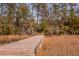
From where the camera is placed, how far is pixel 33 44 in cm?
292

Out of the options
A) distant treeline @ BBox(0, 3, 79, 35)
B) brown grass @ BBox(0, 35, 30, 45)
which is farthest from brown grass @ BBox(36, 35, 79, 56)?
brown grass @ BBox(0, 35, 30, 45)

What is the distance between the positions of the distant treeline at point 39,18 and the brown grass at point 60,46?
39mm

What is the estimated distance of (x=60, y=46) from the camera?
293cm

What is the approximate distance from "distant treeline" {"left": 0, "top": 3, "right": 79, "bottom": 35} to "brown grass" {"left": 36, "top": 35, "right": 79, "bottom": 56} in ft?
0.13

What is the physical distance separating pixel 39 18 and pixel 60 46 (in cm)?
25

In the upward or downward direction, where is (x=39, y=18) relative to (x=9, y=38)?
upward

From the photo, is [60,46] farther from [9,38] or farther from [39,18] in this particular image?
[9,38]

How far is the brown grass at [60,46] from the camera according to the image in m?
2.91

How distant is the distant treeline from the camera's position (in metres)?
2.94

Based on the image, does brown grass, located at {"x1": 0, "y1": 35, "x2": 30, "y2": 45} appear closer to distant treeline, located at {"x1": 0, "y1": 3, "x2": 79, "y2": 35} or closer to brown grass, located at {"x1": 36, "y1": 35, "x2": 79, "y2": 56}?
distant treeline, located at {"x1": 0, "y1": 3, "x2": 79, "y2": 35}

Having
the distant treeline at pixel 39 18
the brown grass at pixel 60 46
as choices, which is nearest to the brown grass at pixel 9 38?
the distant treeline at pixel 39 18

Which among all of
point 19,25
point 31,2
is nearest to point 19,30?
point 19,25

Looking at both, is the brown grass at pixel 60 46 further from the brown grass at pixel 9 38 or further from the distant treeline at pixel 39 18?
the brown grass at pixel 9 38

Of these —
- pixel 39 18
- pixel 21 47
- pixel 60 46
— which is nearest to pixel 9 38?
pixel 21 47
